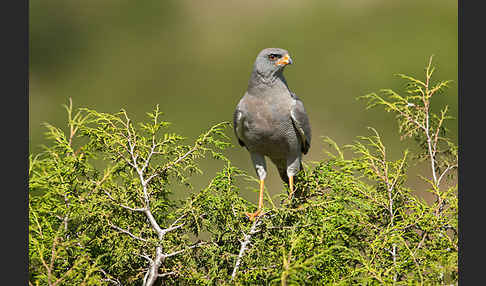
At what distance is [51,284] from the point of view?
167 cm

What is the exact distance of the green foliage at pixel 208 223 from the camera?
1.90 meters

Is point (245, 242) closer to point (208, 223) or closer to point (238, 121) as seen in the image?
point (208, 223)

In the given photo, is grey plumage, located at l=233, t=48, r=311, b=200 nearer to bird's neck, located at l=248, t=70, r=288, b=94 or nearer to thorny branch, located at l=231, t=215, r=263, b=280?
bird's neck, located at l=248, t=70, r=288, b=94

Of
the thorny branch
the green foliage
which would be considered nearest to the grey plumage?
the green foliage

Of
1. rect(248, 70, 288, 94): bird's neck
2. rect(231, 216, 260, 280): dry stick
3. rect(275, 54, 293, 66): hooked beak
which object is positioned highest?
rect(275, 54, 293, 66): hooked beak

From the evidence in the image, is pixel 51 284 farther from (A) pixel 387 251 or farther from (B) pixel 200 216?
(A) pixel 387 251

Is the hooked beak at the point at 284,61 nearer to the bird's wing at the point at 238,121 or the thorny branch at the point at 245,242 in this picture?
the bird's wing at the point at 238,121

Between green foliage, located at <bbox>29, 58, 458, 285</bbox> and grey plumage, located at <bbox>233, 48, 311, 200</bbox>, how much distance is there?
80 cm

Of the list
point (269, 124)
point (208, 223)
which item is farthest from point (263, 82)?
point (208, 223)

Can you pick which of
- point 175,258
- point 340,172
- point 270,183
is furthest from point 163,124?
point 270,183

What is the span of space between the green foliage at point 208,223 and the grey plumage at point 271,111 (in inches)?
31.3

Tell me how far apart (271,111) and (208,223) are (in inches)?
50.9

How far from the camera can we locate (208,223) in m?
2.05

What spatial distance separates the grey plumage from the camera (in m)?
3.20
